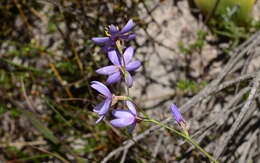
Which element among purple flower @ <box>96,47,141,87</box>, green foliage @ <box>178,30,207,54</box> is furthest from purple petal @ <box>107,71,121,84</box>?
green foliage @ <box>178,30,207,54</box>

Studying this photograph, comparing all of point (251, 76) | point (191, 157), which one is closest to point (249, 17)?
point (251, 76)

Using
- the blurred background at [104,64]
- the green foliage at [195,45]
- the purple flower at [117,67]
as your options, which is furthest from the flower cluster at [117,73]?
the green foliage at [195,45]

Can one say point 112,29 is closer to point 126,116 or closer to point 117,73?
point 117,73

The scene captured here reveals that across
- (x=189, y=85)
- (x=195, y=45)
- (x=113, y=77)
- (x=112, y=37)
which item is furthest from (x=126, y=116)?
(x=195, y=45)

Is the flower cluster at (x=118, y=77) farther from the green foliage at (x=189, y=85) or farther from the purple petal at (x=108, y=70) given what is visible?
the green foliage at (x=189, y=85)

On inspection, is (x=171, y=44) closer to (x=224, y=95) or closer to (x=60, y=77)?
(x=224, y=95)

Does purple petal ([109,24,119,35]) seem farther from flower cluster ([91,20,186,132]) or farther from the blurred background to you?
the blurred background

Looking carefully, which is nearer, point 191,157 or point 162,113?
point 191,157
